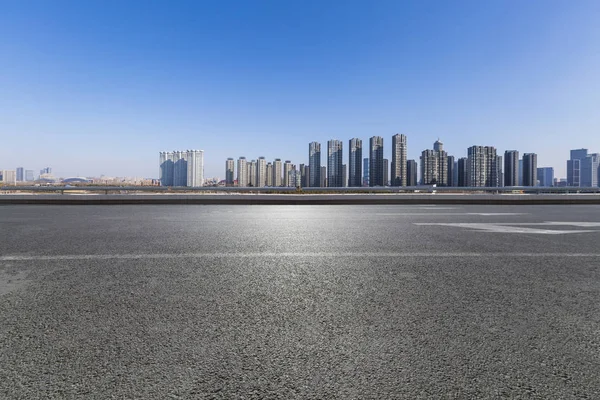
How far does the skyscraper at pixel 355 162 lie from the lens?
279 ft

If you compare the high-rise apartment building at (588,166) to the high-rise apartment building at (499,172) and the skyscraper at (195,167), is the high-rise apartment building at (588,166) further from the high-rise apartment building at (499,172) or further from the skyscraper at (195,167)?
the skyscraper at (195,167)

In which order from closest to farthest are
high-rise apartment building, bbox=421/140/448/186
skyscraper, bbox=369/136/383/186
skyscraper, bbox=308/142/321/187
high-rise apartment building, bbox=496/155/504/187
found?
high-rise apartment building, bbox=421/140/448/186 → high-rise apartment building, bbox=496/155/504/187 → skyscraper, bbox=369/136/383/186 → skyscraper, bbox=308/142/321/187

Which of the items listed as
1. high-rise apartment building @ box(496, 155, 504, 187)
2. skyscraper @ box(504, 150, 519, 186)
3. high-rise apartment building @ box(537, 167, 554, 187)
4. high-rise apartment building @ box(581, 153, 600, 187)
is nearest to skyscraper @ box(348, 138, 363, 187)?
high-rise apartment building @ box(496, 155, 504, 187)

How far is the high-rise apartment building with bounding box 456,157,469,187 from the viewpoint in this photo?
81.8m

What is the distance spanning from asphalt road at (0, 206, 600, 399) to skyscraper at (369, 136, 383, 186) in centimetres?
7872

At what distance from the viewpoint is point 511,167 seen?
265ft

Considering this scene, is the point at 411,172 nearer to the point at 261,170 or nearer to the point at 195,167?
the point at 261,170

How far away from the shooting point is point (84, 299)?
3311mm

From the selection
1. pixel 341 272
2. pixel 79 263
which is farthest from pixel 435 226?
pixel 79 263

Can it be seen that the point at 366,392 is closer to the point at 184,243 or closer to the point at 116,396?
the point at 116,396

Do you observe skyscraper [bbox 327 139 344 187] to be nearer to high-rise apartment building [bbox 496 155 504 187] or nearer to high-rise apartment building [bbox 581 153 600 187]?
high-rise apartment building [bbox 496 155 504 187]

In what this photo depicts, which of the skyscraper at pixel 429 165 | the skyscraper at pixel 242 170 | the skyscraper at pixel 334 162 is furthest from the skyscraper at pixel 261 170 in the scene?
the skyscraper at pixel 429 165

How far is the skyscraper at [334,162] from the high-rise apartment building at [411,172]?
16.1 m

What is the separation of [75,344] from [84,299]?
1.07m
